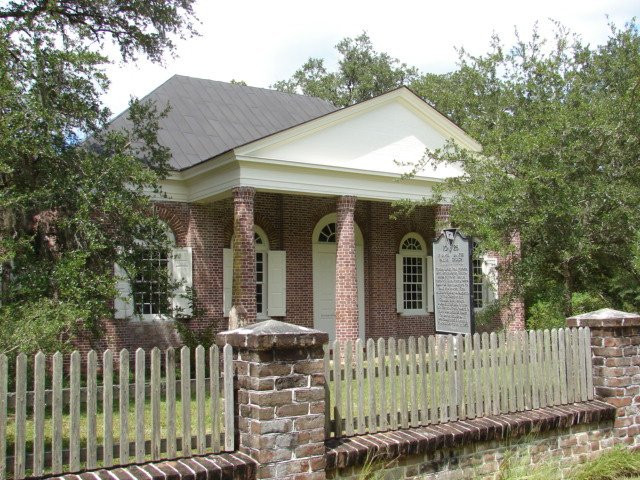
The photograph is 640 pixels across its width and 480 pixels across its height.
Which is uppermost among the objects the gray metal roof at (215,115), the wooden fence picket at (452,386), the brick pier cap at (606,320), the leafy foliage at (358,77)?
the leafy foliage at (358,77)

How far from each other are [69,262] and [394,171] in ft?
30.4

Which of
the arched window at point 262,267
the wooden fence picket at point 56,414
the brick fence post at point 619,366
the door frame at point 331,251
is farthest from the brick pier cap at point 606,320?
the door frame at point 331,251

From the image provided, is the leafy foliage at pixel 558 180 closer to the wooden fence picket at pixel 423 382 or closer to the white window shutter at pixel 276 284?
the wooden fence picket at pixel 423 382

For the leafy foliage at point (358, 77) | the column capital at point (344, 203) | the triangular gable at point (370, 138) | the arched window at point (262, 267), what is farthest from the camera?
the leafy foliage at point (358, 77)

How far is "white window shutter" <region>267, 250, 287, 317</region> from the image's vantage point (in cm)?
1703

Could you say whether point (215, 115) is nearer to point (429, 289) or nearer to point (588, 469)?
point (429, 289)

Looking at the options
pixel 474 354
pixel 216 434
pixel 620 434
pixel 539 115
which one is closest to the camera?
pixel 216 434

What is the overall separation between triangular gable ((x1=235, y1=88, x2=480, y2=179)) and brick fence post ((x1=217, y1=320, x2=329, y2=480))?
31.7 feet

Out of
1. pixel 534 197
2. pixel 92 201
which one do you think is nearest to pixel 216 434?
pixel 92 201

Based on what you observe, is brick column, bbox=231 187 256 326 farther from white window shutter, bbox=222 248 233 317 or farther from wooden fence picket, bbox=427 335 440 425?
wooden fence picket, bbox=427 335 440 425

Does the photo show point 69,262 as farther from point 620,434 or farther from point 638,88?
point 638,88

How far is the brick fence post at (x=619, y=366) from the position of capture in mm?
7203

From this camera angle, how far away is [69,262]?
918cm

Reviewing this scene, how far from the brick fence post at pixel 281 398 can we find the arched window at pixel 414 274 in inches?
588
